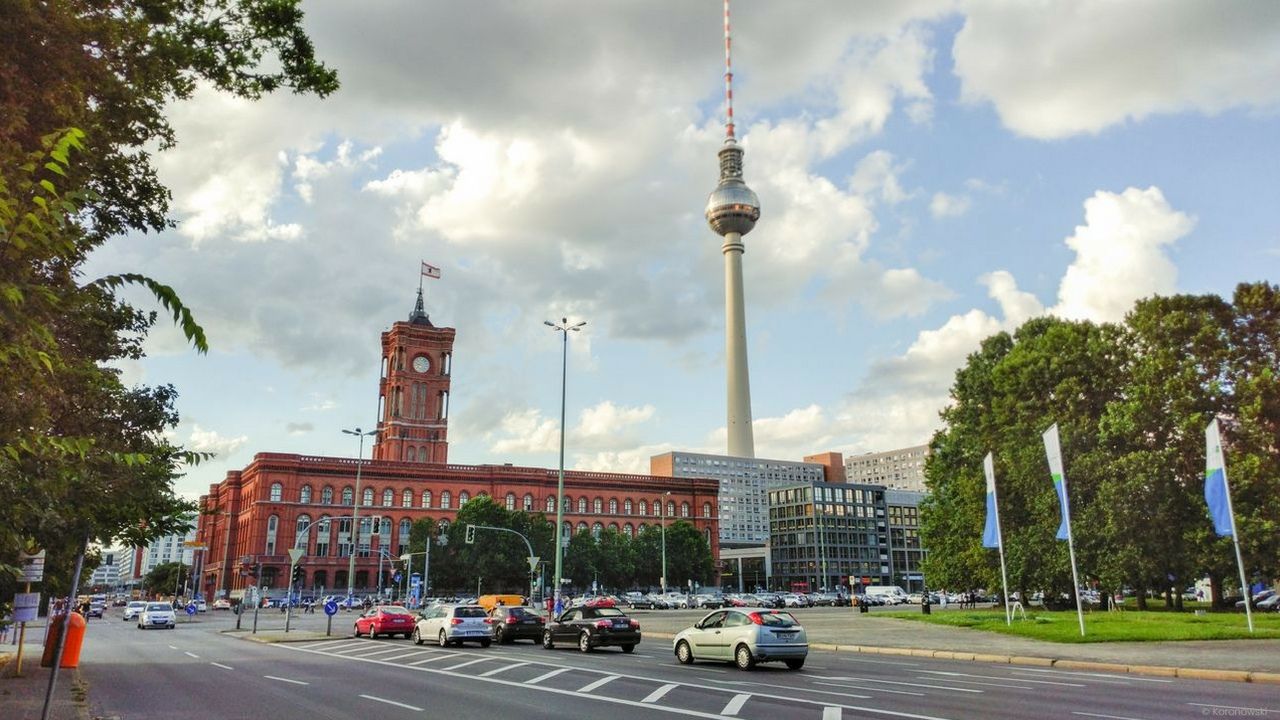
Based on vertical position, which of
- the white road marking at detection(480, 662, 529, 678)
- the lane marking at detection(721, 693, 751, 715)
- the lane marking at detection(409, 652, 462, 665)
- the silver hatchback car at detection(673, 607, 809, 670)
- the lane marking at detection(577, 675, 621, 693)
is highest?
the silver hatchback car at detection(673, 607, 809, 670)

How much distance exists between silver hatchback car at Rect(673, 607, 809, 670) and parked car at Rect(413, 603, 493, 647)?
963 cm

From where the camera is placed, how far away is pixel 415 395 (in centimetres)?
12925

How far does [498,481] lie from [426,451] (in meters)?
16.4

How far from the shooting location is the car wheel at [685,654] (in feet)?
71.1

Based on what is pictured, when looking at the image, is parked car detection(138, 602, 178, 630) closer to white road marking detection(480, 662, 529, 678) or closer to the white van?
white road marking detection(480, 662, 529, 678)

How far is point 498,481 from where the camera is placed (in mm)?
117750

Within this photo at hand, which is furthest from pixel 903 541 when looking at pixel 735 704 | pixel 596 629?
pixel 735 704

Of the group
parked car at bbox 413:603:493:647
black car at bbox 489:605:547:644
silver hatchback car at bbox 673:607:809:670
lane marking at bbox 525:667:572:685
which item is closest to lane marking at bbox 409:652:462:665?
parked car at bbox 413:603:493:647

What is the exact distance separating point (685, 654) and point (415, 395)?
113 metres

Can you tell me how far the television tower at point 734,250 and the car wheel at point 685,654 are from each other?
128147mm

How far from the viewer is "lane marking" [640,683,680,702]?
1404 cm

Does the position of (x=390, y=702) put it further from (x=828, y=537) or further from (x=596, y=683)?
(x=828, y=537)

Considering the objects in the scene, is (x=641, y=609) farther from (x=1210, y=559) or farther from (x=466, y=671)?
(x=466, y=671)

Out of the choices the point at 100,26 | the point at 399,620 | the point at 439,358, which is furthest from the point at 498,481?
the point at 100,26
